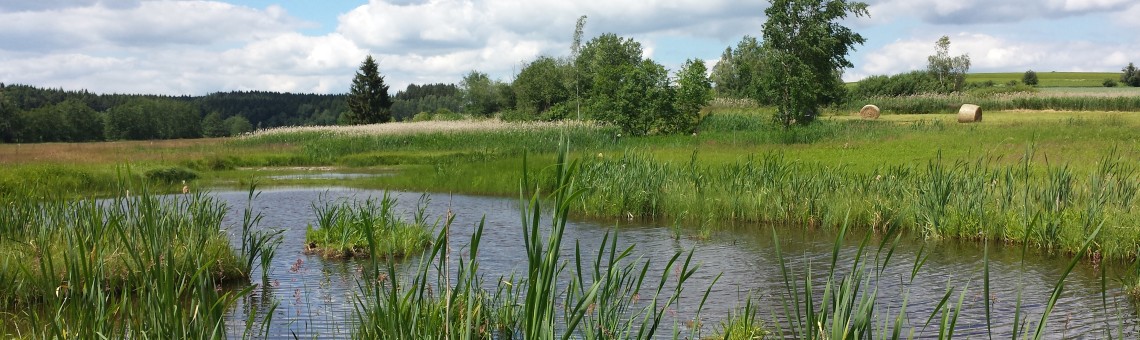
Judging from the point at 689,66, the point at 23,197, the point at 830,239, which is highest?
the point at 689,66

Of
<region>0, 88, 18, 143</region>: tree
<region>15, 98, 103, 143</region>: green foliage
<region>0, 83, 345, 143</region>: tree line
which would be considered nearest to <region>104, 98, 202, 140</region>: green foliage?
<region>0, 83, 345, 143</region>: tree line

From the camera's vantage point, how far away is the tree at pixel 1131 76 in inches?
3428

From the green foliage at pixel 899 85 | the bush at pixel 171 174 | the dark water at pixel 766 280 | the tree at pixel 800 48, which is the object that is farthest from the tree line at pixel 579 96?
the dark water at pixel 766 280

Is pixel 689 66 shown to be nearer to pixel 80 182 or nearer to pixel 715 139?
pixel 715 139

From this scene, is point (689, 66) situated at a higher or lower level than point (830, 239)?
higher

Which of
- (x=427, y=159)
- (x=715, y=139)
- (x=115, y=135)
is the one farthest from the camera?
(x=115, y=135)

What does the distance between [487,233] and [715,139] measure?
19962 millimetres

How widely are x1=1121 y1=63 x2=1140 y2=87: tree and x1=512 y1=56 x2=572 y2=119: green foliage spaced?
57.4m

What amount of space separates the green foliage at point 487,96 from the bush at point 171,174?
195ft

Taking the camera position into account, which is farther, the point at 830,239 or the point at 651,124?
the point at 651,124

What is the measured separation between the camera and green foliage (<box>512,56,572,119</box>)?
76.1 metres

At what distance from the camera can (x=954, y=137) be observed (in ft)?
89.1

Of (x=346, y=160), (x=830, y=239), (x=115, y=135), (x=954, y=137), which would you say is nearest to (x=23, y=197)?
(x=830, y=239)

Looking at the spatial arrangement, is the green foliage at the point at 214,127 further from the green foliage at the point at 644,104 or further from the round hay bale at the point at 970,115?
the round hay bale at the point at 970,115
